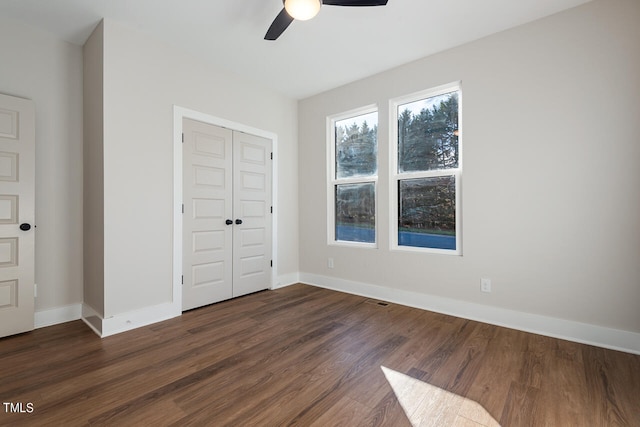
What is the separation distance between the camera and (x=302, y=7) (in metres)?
2.01

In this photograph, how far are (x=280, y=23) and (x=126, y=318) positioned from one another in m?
2.88

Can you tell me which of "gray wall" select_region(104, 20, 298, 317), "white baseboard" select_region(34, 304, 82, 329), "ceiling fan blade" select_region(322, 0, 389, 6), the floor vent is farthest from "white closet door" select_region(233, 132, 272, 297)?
"ceiling fan blade" select_region(322, 0, 389, 6)

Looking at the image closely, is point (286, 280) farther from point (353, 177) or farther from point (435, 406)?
point (435, 406)

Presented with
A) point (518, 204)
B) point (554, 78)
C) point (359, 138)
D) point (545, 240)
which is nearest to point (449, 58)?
point (554, 78)

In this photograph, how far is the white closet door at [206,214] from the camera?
3.20 m

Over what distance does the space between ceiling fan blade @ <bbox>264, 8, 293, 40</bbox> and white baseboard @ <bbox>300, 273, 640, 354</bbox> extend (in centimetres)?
292

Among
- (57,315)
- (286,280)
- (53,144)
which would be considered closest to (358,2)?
(53,144)

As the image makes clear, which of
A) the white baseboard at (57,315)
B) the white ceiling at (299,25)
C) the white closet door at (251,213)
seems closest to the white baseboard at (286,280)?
the white closet door at (251,213)

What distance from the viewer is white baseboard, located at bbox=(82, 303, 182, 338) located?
2586mm

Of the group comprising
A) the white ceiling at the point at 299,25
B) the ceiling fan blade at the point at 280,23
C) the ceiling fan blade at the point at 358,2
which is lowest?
the ceiling fan blade at the point at 358,2

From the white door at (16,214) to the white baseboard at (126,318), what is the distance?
0.44 meters

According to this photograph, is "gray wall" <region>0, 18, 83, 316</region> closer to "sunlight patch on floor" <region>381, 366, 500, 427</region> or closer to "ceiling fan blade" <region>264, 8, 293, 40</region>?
"ceiling fan blade" <region>264, 8, 293, 40</region>

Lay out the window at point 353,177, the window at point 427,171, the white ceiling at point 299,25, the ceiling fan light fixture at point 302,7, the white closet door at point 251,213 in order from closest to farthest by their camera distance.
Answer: the ceiling fan light fixture at point 302,7 → the white ceiling at point 299,25 → the window at point 427,171 → the white closet door at point 251,213 → the window at point 353,177

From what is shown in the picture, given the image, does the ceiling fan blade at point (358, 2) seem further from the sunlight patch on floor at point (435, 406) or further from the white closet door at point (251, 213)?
the sunlight patch on floor at point (435, 406)
